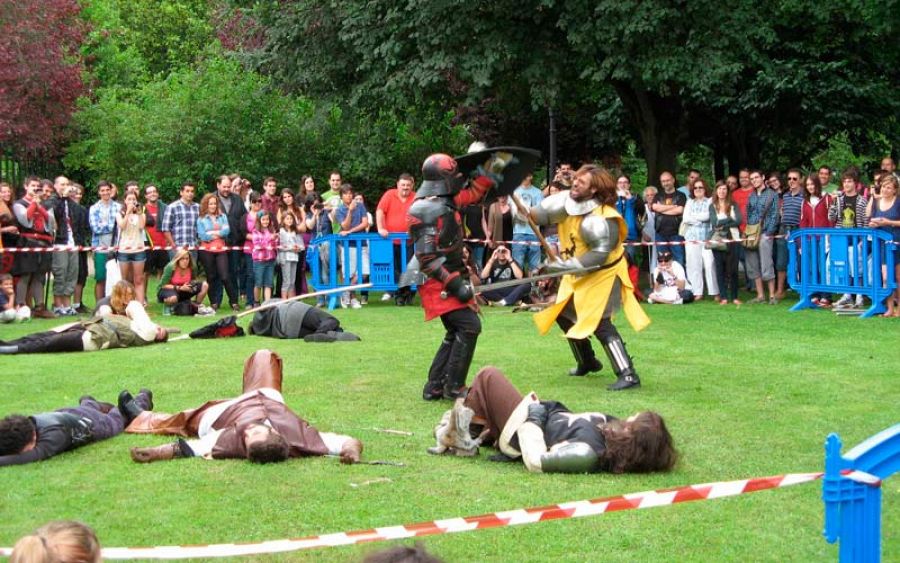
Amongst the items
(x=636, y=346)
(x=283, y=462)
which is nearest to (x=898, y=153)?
(x=636, y=346)

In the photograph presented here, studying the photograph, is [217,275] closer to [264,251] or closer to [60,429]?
[264,251]

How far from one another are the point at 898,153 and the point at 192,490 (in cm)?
1984

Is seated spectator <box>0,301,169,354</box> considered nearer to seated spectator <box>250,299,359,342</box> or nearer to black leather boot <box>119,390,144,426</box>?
seated spectator <box>250,299,359,342</box>

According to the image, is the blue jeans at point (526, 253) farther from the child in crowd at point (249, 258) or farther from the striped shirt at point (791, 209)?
the child in crowd at point (249, 258)

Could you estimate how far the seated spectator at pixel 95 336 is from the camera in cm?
1285

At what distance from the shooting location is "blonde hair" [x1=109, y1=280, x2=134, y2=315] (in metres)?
13.0

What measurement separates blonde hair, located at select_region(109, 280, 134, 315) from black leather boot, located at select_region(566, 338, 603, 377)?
5.01 meters

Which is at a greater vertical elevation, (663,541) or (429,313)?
(429,313)

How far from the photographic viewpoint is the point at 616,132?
87.9ft

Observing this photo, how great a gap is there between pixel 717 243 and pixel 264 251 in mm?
6489

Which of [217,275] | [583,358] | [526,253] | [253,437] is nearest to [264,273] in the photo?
[217,275]

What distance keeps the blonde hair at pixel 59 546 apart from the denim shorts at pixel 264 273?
14595 mm

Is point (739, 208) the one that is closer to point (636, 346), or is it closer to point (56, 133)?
point (636, 346)

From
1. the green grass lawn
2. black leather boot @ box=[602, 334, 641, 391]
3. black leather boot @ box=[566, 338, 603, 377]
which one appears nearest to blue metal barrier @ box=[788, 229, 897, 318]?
Answer: the green grass lawn
